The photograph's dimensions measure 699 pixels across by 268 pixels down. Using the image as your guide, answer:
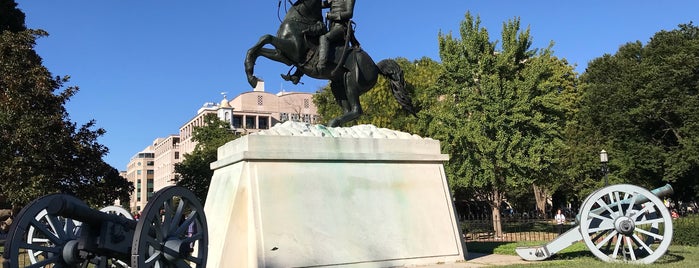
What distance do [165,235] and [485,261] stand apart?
19.9 ft

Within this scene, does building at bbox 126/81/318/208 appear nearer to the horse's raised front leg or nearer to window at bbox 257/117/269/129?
window at bbox 257/117/269/129

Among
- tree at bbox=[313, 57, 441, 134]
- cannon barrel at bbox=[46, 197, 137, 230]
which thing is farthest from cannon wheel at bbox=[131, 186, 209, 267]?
tree at bbox=[313, 57, 441, 134]

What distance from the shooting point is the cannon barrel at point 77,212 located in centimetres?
578

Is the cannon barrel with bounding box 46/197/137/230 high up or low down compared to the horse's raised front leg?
down

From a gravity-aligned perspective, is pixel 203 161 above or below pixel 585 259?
above

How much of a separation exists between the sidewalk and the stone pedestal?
0.99 ft

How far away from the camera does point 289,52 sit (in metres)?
10.8

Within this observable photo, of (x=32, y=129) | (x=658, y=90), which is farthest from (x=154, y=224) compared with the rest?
(x=658, y=90)

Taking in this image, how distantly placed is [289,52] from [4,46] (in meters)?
13.3

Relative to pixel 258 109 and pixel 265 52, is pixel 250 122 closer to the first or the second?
pixel 258 109

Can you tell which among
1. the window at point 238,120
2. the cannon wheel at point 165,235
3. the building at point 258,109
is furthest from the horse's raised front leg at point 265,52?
the window at point 238,120

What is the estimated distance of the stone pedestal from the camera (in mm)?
8977

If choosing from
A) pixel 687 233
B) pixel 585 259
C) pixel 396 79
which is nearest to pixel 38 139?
pixel 396 79

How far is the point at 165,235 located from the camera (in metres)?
6.46
